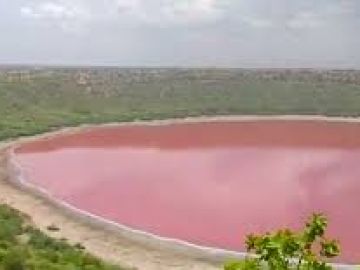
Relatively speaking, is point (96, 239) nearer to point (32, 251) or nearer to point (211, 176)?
point (32, 251)

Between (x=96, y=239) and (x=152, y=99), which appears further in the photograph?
(x=152, y=99)

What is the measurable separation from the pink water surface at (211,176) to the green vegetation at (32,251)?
160 inches

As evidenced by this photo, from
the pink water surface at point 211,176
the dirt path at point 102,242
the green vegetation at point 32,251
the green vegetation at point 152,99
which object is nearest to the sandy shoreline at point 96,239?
the dirt path at point 102,242

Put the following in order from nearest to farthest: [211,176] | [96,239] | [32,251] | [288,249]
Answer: [288,249] < [32,251] < [96,239] < [211,176]

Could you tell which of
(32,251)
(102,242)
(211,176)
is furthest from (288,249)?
(211,176)

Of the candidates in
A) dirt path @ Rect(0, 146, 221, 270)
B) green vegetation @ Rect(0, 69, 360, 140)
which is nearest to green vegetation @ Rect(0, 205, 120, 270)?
dirt path @ Rect(0, 146, 221, 270)

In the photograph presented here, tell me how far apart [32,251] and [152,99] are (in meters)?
45.5

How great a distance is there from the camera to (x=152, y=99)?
62.9 metres

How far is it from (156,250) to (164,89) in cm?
4634

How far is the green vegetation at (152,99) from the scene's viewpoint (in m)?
53.8

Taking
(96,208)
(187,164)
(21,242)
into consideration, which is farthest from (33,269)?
(187,164)

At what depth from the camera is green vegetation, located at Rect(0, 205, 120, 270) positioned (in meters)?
15.1

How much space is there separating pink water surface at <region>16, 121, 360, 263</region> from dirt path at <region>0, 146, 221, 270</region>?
5.70 ft

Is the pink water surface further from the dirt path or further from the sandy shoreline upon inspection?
the dirt path
